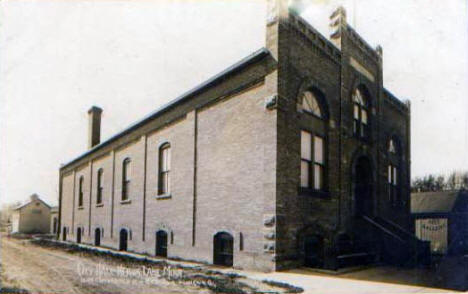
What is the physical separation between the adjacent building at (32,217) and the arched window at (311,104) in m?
48.9

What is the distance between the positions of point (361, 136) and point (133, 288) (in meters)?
11.4

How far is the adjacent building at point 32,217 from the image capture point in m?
50.5

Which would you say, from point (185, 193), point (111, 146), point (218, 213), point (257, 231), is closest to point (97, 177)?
point (111, 146)

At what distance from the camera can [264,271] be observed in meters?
11.0

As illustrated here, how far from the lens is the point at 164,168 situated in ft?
56.7

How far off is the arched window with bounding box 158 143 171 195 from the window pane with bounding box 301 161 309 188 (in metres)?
6.50

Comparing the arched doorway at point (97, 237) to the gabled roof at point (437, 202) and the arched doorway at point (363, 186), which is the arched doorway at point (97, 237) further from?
the gabled roof at point (437, 202)

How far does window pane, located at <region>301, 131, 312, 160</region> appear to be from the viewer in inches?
507

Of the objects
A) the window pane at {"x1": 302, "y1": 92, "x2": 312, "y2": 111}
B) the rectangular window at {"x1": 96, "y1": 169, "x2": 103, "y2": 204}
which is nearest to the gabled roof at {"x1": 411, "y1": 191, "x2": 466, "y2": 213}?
the window pane at {"x1": 302, "y1": 92, "x2": 312, "y2": 111}

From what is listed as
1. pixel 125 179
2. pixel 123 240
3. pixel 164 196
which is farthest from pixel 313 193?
pixel 125 179

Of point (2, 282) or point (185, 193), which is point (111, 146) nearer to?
point (185, 193)

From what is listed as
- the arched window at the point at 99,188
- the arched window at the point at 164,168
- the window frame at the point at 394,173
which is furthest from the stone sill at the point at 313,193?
the arched window at the point at 99,188

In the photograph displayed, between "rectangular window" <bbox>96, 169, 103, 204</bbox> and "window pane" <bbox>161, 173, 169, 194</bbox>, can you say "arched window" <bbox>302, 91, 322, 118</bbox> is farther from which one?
"rectangular window" <bbox>96, 169, 103, 204</bbox>

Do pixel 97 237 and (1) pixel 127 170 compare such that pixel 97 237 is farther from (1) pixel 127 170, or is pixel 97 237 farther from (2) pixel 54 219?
(2) pixel 54 219
